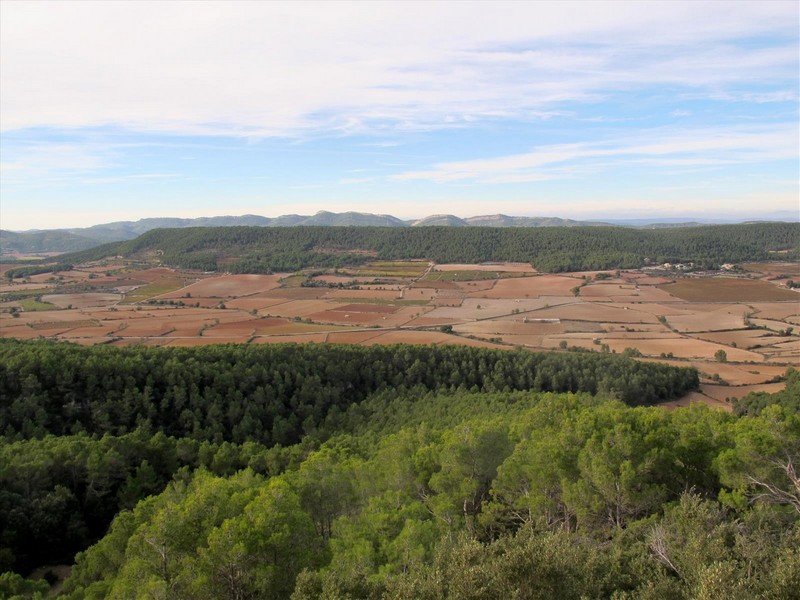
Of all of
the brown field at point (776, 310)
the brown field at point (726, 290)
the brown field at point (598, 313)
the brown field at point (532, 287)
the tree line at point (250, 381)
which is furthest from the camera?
the brown field at point (532, 287)

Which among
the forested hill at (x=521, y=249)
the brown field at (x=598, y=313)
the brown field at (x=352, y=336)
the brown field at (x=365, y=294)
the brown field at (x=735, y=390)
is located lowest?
the brown field at (x=735, y=390)

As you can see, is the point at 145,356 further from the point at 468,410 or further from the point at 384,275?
the point at 384,275

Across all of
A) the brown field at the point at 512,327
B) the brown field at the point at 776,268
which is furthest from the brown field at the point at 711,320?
the brown field at the point at 776,268

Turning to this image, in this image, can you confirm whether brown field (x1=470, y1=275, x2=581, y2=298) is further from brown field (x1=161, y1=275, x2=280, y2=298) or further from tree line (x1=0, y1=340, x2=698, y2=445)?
brown field (x1=161, y1=275, x2=280, y2=298)

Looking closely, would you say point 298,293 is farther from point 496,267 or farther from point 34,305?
point 496,267

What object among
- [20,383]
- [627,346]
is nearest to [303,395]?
[20,383]

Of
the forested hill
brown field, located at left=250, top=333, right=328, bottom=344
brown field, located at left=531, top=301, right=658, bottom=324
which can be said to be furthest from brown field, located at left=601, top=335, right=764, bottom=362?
the forested hill

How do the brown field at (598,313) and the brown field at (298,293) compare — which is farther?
the brown field at (298,293)

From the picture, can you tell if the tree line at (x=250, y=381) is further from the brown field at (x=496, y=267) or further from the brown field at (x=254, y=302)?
the brown field at (x=496, y=267)
